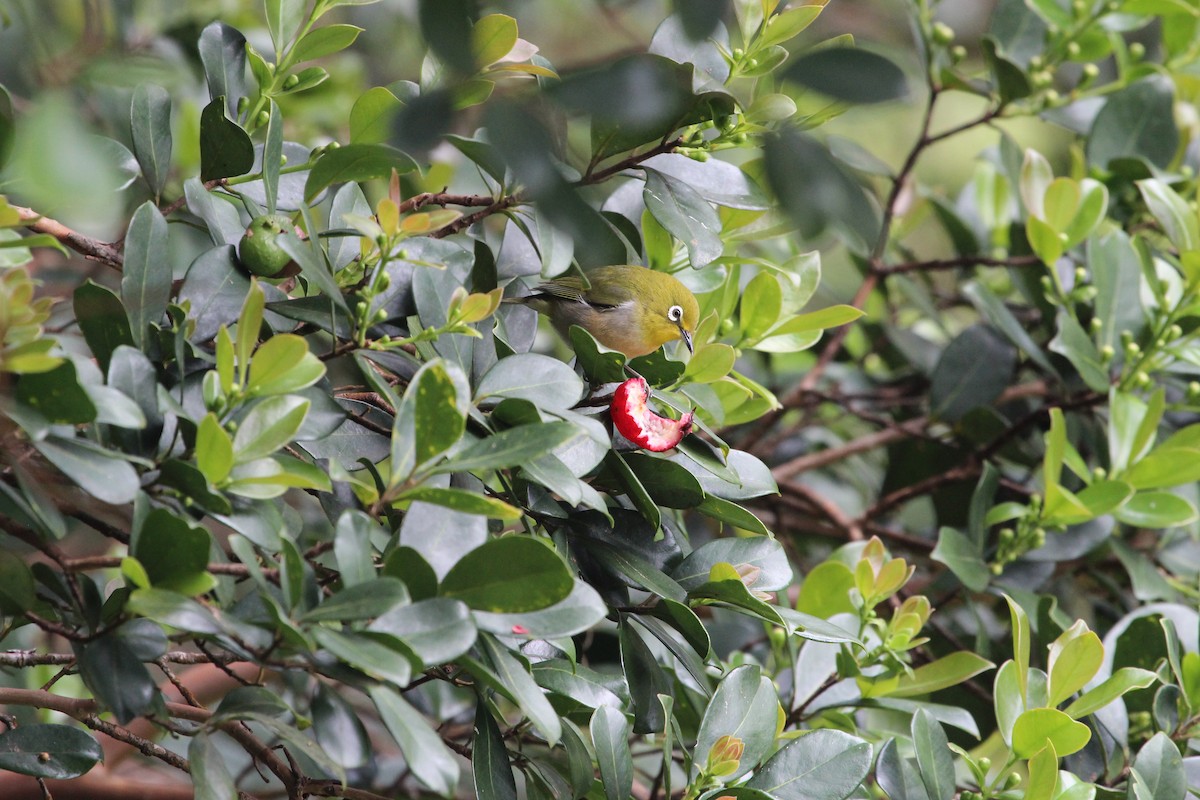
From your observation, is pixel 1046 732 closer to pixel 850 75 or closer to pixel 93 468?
→ pixel 850 75

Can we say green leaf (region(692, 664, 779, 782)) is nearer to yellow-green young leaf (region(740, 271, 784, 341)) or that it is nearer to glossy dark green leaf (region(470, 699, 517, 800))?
glossy dark green leaf (region(470, 699, 517, 800))

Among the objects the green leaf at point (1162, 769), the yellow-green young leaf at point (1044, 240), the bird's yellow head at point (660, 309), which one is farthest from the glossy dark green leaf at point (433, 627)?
the yellow-green young leaf at point (1044, 240)

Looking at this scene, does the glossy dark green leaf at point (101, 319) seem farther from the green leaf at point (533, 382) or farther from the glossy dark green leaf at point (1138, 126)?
the glossy dark green leaf at point (1138, 126)

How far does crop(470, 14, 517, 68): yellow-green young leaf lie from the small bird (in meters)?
0.96

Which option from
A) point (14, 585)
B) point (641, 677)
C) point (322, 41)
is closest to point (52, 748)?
point (14, 585)

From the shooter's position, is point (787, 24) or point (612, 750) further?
point (787, 24)

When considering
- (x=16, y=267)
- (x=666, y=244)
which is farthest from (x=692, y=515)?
(x=16, y=267)

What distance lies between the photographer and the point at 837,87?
723 mm

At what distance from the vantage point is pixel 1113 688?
125 centimetres

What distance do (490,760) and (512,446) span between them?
375 mm

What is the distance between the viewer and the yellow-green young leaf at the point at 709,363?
1.15 meters

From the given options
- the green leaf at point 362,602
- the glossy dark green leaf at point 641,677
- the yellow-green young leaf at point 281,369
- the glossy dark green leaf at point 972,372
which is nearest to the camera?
the green leaf at point 362,602

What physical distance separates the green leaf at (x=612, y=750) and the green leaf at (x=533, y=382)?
12.8 inches

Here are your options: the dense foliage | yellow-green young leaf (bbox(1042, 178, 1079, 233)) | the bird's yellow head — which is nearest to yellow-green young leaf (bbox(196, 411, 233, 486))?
the dense foliage
